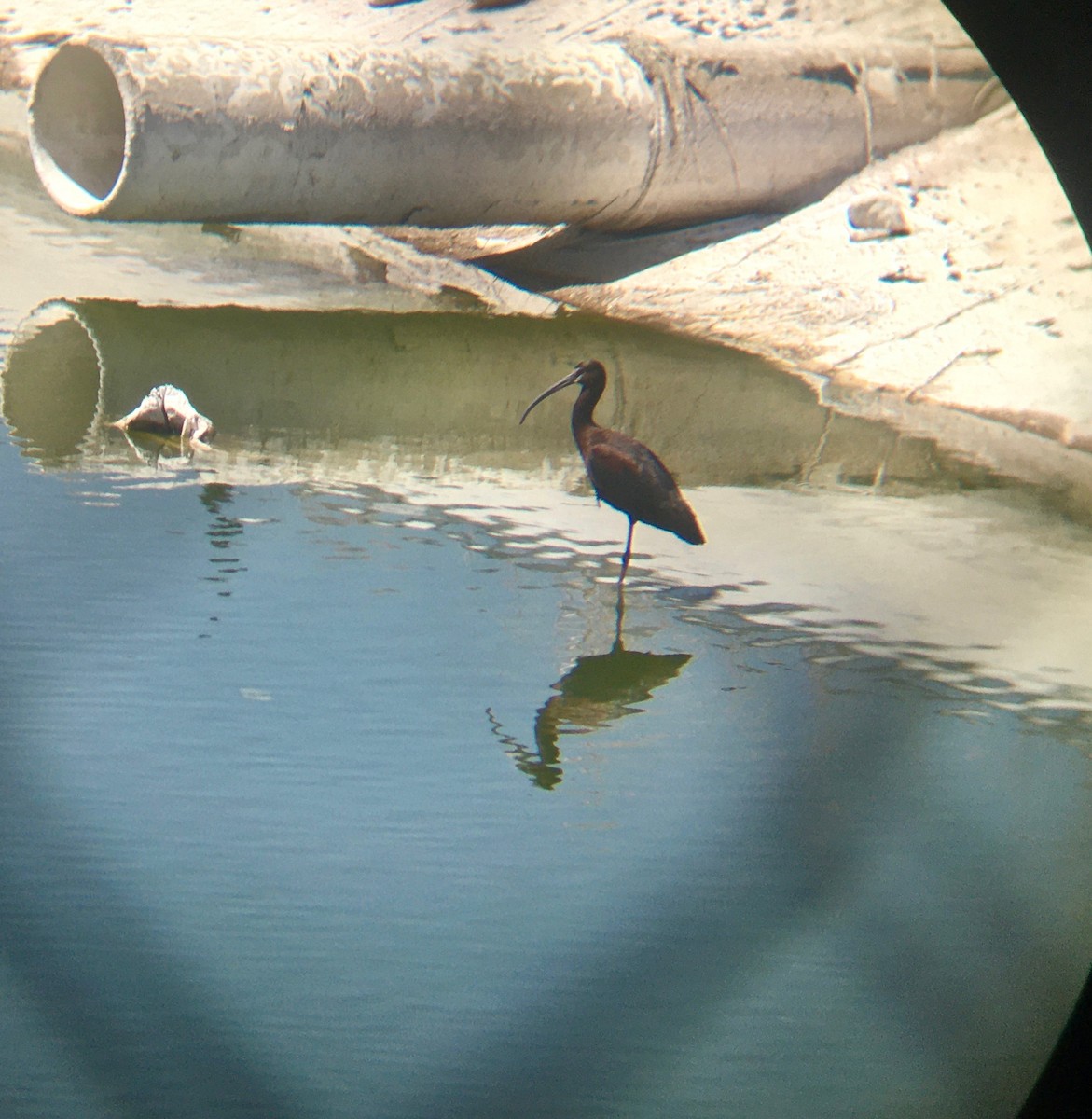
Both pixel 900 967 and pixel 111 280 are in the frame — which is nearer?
pixel 900 967

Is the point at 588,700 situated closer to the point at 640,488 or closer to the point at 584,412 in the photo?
the point at 640,488

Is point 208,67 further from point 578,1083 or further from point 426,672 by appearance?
point 578,1083

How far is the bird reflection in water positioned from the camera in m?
1.63

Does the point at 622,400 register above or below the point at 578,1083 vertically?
above

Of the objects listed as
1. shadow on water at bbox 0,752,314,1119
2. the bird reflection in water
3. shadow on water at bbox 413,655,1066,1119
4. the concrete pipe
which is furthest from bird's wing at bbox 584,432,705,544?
the concrete pipe

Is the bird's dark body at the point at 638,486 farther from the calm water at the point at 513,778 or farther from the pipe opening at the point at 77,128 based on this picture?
the pipe opening at the point at 77,128

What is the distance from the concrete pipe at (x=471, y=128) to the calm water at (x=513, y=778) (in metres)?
0.73

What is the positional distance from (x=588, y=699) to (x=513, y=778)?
226 mm

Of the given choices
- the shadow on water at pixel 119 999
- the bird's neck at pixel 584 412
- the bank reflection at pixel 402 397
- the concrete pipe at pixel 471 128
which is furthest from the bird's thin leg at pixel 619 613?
the concrete pipe at pixel 471 128

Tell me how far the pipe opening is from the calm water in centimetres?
82

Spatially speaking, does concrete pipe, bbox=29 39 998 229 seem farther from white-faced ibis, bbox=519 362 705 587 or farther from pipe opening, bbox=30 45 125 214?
white-faced ibis, bbox=519 362 705 587

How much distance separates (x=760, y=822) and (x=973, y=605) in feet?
2.48

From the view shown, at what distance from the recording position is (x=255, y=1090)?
1.16 metres

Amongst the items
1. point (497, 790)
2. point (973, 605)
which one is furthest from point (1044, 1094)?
point (973, 605)
